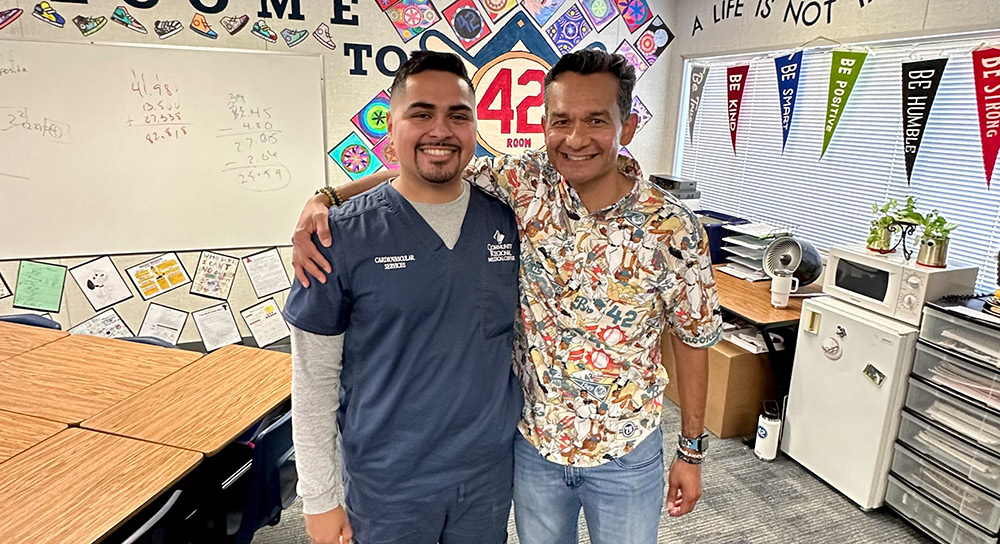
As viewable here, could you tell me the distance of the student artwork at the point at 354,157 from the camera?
11.9ft

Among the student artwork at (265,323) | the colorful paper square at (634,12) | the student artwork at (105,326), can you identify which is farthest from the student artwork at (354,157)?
the colorful paper square at (634,12)

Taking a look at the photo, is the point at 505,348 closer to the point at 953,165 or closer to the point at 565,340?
the point at 565,340

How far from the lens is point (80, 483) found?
1.54 m

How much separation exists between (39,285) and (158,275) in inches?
23.3

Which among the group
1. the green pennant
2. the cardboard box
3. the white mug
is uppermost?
the green pennant

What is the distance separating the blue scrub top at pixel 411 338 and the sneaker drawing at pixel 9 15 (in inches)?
117

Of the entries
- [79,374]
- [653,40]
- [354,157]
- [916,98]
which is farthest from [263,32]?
[916,98]

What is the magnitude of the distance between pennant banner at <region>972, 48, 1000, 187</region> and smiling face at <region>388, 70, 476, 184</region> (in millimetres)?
2387

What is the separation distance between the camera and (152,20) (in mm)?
3162

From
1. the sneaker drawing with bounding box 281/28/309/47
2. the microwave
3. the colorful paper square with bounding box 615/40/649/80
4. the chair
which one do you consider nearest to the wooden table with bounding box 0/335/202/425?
the chair

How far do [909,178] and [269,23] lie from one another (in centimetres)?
337

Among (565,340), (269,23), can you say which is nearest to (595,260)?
(565,340)

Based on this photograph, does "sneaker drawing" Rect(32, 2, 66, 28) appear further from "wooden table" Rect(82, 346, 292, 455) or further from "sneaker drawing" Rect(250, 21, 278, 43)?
"wooden table" Rect(82, 346, 292, 455)

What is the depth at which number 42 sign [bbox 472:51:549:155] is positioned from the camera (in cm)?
384
